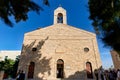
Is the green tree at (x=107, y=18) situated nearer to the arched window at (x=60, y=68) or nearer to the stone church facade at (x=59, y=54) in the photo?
the stone church facade at (x=59, y=54)

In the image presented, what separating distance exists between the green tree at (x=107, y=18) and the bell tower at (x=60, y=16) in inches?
499

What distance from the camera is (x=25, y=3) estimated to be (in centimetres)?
536

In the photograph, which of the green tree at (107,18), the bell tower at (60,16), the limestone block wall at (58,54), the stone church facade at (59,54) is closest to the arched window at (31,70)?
the stone church facade at (59,54)

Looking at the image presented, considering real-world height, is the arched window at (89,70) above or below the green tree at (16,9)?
below

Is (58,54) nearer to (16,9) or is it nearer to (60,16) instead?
(60,16)

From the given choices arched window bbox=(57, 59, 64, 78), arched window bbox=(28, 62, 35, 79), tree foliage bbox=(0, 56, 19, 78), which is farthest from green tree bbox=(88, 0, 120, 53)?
tree foliage bbox=(0, 56, 19, 78)

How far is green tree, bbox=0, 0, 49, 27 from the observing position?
16.8 ft

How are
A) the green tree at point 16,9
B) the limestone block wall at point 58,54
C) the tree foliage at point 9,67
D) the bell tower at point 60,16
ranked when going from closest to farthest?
1. the green tree at point 16,9
2. the limestone block wall at point 58,54
3. the tree foliage at point 9,67
4. the bell tower at point 60,16

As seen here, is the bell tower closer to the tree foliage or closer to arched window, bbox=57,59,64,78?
arched window, bbox=57,59,64,78

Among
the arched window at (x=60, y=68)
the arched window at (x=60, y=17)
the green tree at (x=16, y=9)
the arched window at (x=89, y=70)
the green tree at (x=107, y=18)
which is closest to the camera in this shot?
the green tree at (x=16, y=9)

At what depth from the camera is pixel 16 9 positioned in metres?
5.42

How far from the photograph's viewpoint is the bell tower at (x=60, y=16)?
23.9 metres

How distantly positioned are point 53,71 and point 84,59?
15.3 ft

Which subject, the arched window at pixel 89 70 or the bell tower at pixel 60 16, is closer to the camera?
the arched window at pixel 89 70
